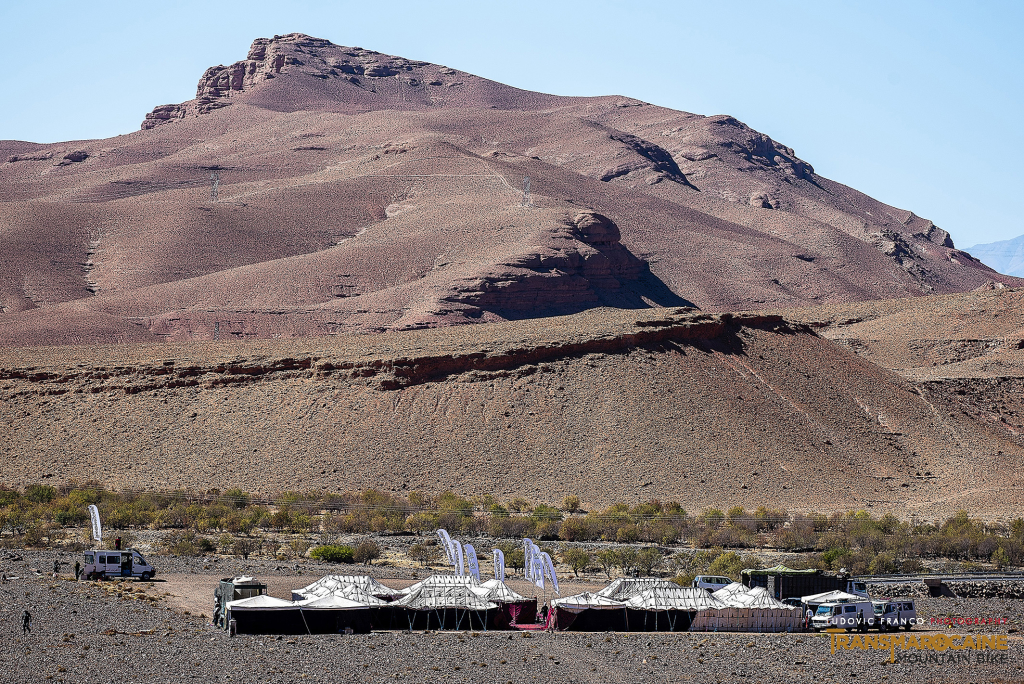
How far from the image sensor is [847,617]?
2838 centimetres

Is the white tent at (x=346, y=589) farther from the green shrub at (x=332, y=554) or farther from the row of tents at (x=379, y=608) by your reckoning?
→ the green shrub at (x=332, y=554)

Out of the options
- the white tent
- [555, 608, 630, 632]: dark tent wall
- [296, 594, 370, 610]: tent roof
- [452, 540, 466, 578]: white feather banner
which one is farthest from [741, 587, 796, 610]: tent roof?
[296, 594, 370, 610]: tent roof

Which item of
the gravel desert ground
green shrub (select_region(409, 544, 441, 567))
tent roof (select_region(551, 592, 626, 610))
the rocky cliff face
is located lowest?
the gravel desert ground

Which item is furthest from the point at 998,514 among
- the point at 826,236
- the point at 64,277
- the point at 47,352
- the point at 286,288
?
the point at 826,236

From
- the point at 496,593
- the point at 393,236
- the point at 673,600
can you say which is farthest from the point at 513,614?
the point at 393,236

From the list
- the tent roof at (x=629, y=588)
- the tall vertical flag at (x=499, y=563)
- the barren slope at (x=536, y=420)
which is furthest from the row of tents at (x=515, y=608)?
the barren slope at (x=536, y=420)

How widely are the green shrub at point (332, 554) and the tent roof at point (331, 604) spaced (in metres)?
10.3

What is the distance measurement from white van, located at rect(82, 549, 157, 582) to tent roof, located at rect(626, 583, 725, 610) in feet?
38.2

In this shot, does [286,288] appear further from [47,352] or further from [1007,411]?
[1007,411]

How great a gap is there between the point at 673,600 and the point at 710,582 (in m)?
3.36

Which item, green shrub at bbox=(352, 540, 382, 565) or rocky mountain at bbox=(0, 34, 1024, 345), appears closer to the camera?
green shrub at bbox=(352, 540, 382, 565)

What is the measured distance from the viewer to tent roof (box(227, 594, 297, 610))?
25.9 metres

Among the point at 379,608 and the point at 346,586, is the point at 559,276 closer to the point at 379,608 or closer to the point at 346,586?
the point at 346,586

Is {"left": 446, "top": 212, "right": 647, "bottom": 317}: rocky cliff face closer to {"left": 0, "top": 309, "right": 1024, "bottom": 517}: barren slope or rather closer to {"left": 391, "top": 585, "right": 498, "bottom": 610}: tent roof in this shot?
{"left": 0, "top": 309, "right": 1024, "bottom": 517}: barren slope
